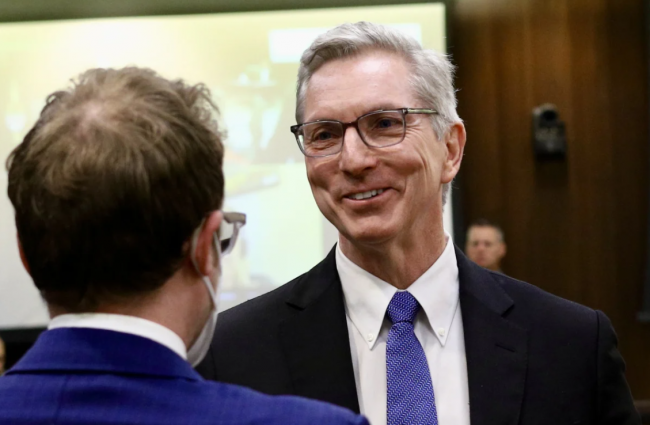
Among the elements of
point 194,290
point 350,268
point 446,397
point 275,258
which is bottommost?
point 275,258

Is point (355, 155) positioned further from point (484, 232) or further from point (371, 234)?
point (484, 232)

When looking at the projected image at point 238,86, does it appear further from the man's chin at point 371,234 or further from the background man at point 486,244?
the man's chin at point 371,234

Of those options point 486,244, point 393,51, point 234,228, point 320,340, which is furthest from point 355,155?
point 486,244

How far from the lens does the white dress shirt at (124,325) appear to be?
3.39 ft

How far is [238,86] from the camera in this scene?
5.39 m

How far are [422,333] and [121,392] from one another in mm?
784

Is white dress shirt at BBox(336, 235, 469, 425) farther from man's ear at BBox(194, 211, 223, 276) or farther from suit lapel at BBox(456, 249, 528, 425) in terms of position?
man's ear at BBox(194, 211, 223, 276)

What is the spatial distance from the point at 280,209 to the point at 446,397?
149 inches

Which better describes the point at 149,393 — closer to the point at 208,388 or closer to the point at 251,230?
the point at 208,388

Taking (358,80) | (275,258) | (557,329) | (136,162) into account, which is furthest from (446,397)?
(275,258)

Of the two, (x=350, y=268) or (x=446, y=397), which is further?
(x=350, y=268)

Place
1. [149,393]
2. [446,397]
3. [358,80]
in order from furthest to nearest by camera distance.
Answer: [358,80], [446,397], [149,393]

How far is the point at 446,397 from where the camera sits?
1562 millimetres

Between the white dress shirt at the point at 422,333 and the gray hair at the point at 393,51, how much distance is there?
1.06ft
